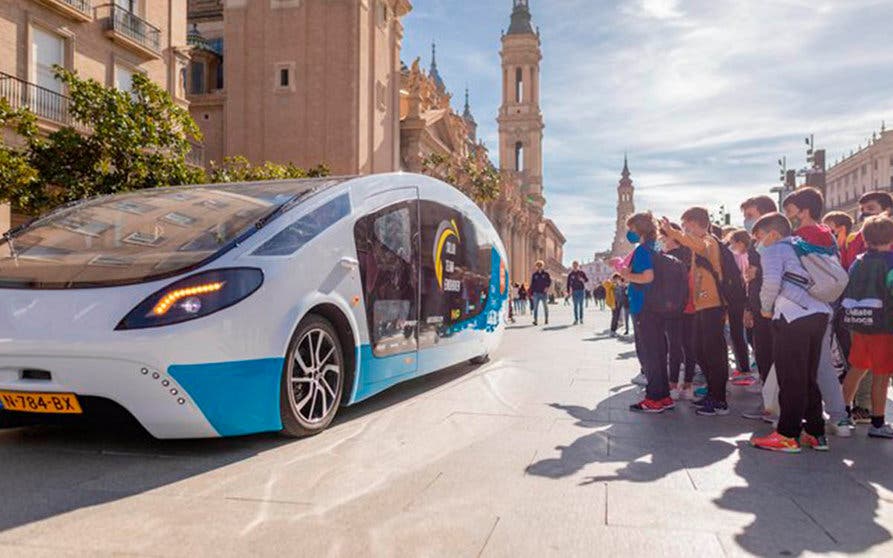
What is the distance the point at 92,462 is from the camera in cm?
415

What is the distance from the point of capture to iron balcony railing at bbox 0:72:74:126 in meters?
18.3

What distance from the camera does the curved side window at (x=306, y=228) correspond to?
4.58 meters

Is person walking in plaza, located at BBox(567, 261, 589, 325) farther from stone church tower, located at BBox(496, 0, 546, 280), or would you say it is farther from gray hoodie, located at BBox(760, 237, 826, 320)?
stone church tower, located at BBox(496, 0, 546, 280)

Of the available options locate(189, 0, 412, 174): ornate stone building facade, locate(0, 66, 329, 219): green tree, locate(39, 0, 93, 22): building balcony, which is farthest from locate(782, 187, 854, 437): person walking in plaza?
locate(189, 0, 412, 174): ornate stone building facade

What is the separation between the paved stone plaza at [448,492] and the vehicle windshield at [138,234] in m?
1.07

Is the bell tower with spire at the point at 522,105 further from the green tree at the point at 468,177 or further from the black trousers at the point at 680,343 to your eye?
the black trousers at the point at 680,343

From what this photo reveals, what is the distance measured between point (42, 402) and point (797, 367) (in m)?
4.50

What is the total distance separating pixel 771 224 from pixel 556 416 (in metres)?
2.17

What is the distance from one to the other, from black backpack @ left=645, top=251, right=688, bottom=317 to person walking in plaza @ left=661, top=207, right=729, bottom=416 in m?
0.13

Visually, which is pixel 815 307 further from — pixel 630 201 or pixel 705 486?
pixel 630 201

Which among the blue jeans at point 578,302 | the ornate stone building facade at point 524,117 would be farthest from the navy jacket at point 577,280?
the ornate stone building facade at point 524,117

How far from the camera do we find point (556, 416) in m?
5.89

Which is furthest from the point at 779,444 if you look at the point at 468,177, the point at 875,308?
the point at 468,177

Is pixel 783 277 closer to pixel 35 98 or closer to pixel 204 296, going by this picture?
pixel 204 296
